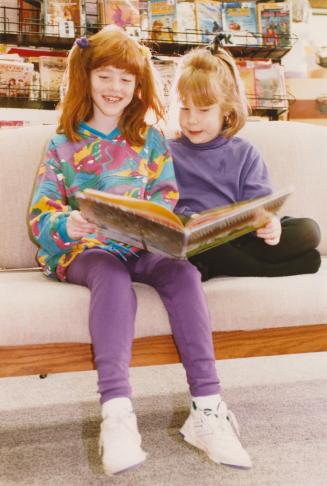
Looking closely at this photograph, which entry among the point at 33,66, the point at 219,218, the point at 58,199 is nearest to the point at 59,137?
the point at 58,199

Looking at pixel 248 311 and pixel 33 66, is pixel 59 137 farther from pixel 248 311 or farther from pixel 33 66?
pixel 33 66

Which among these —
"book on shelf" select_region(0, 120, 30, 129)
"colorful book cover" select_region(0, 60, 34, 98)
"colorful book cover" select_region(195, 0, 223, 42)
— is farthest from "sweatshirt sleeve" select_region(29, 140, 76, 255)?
"colorful book cover" select_region(195, 0, 223, 42)

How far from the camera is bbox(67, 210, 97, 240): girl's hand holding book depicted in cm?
101

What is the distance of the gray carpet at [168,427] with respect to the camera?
3.59 feet

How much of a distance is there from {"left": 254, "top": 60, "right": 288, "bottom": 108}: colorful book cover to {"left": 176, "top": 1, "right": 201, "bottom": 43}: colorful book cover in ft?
1.17

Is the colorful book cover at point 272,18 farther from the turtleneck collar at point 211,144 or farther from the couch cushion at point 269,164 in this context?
the turtleneck collar at point 211,144

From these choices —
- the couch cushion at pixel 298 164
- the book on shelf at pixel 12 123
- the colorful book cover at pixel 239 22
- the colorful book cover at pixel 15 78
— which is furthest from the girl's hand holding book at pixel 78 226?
the colorful book cover at pixel 239 22

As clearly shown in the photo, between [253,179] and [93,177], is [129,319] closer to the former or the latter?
[93,177]

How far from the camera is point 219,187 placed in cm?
141

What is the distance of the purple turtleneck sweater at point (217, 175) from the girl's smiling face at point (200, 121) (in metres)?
0.02

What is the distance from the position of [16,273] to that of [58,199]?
0.99 ft

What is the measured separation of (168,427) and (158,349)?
1.17 ft

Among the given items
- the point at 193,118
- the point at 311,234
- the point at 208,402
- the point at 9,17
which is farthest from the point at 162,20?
the point at 208,402

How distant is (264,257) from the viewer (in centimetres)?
125
